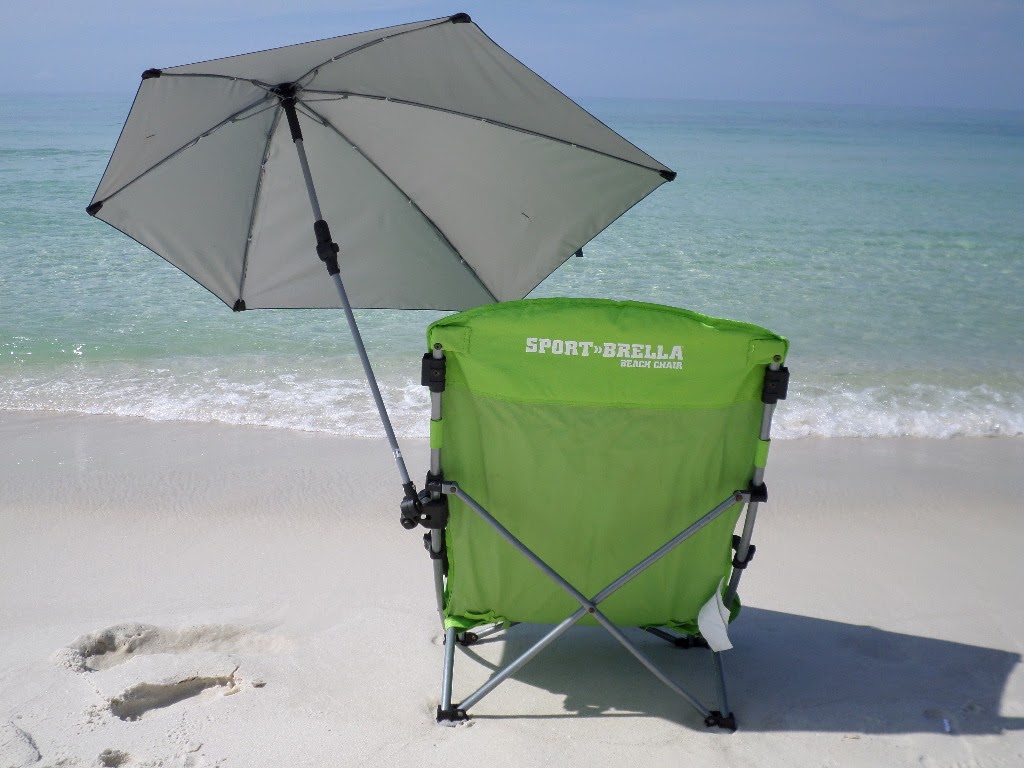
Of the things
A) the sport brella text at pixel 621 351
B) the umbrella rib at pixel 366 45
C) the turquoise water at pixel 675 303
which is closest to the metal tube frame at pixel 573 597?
the sport brella text at pixel 621 351

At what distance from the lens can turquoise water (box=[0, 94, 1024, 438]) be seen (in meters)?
6.14

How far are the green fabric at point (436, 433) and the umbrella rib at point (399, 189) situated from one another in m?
0.84

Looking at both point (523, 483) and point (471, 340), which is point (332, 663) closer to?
point (523, 483)

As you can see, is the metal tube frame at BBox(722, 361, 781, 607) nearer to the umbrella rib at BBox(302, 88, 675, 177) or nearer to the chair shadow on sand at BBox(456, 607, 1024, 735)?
the chair shadow on sand at BBox(456, 607, 1024, 735)

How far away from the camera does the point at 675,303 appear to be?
10164mm

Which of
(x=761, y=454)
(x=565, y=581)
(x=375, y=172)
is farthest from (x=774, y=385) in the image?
(x=375, y=172)

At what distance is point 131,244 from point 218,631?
1012 centimetres

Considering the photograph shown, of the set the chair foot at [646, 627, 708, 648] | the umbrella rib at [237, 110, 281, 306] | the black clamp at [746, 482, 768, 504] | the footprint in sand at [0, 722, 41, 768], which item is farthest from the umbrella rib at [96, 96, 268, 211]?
the chair foot at [646, 627, 708, 648]

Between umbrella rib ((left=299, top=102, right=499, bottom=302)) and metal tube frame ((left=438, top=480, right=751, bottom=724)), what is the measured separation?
894mm

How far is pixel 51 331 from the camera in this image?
8.06m

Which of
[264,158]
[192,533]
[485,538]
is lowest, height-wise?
[192,533]

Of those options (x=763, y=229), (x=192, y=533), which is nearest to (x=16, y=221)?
(x=763, y=229)

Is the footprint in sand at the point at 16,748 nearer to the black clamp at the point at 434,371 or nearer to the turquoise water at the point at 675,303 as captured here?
the black clamp at the point at 434,371

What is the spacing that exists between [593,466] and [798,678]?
953 mm
